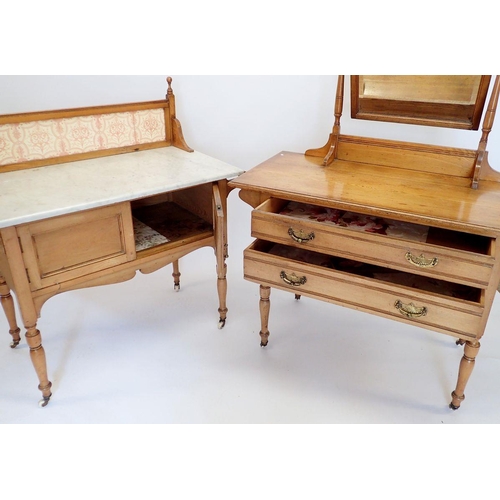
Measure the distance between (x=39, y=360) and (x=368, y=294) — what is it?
1.20 m

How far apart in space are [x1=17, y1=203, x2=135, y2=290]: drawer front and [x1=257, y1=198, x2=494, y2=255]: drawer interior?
20.7 inches

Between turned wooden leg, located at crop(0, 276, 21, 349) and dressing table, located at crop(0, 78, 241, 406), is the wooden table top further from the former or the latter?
turned wooden leg, located at crop(0, 276, 21, 349)

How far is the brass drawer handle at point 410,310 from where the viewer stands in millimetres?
1579

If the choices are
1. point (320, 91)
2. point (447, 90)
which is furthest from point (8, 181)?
point (447, 90)

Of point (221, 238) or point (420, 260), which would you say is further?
point (221, 238)

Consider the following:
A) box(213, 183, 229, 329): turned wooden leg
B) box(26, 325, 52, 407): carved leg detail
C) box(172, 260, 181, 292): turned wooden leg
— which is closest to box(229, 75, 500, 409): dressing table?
box(213, 183, 229, 329): turned wooden leg

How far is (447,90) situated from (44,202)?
149cm

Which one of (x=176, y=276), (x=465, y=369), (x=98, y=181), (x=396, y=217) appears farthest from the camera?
(x=176, y=276)

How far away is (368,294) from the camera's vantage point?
5.39 ft

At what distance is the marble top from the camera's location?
1.53 m

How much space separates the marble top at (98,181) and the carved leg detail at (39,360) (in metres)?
0.44

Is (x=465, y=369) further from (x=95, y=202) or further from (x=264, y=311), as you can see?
(x=95, y=202)

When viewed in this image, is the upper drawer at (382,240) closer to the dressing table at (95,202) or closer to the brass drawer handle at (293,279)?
the brass drawer handle at (293,279)

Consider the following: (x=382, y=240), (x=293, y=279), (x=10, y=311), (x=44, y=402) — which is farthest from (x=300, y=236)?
(x=10, y=311)
